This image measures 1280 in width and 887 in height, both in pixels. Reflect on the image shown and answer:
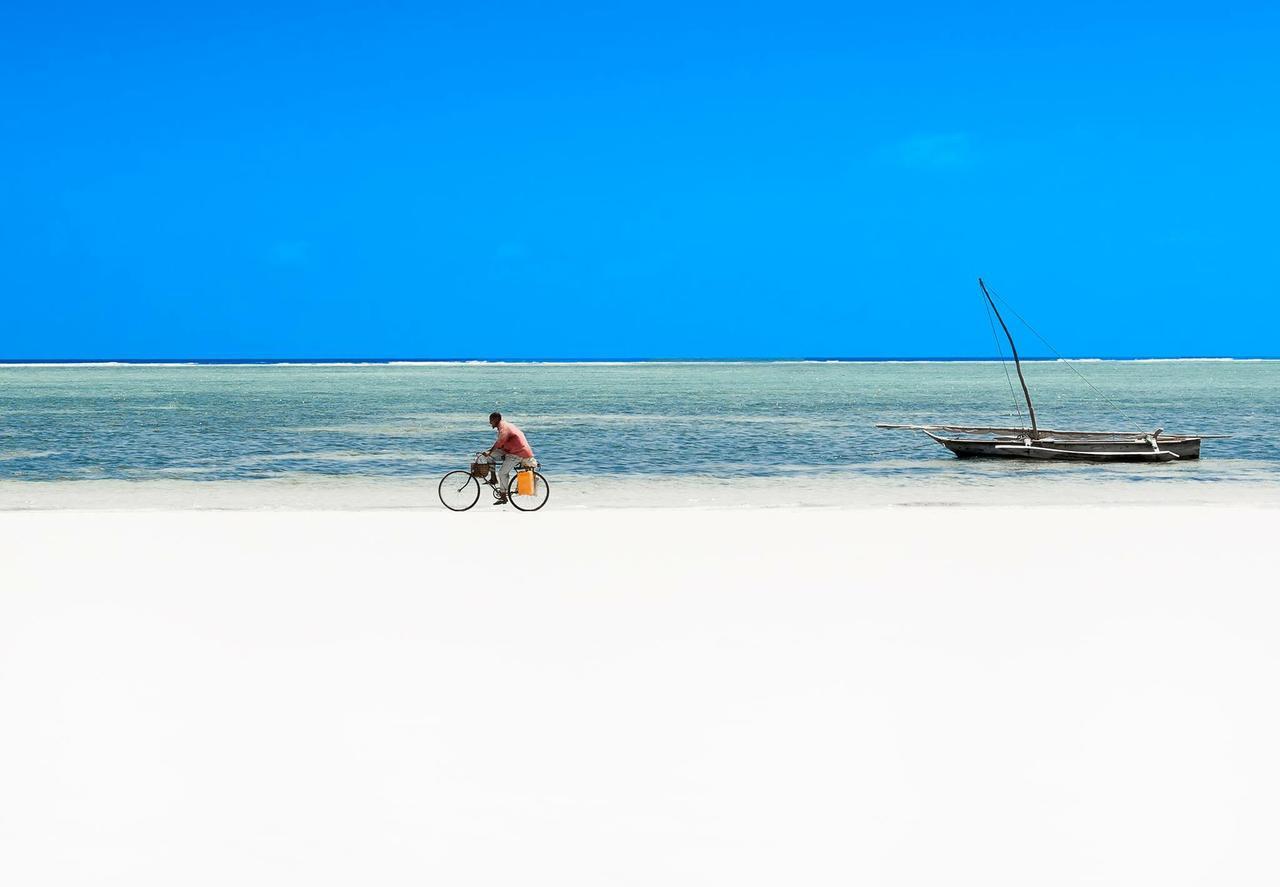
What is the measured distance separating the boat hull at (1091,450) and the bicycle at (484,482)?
19677 mm

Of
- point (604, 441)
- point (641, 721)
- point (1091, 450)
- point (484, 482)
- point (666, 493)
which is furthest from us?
point (604, 441)

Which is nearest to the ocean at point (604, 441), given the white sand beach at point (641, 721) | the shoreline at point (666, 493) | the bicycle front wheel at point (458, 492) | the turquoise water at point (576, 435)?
the turquoise water at point (576, 435)

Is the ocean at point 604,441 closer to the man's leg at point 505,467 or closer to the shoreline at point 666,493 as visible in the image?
the shoreline at point 666,493

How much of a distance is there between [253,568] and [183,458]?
24826mm

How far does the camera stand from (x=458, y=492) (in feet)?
67.7

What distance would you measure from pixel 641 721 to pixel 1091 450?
31.2 metres

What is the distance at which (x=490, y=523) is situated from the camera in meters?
18.3

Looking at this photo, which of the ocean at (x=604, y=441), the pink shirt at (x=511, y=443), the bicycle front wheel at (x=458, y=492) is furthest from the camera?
the ocean at (x=604, y=441)

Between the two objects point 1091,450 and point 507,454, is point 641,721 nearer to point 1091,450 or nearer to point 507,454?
point 507,454

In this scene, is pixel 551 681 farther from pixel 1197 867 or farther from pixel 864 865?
pixel 1197 867

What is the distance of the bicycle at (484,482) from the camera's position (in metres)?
20.2

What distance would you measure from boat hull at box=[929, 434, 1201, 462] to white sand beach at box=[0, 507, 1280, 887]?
22641 mm

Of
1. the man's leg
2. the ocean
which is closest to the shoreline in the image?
the ocean

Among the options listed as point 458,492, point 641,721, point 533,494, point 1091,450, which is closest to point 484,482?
point 458,492
